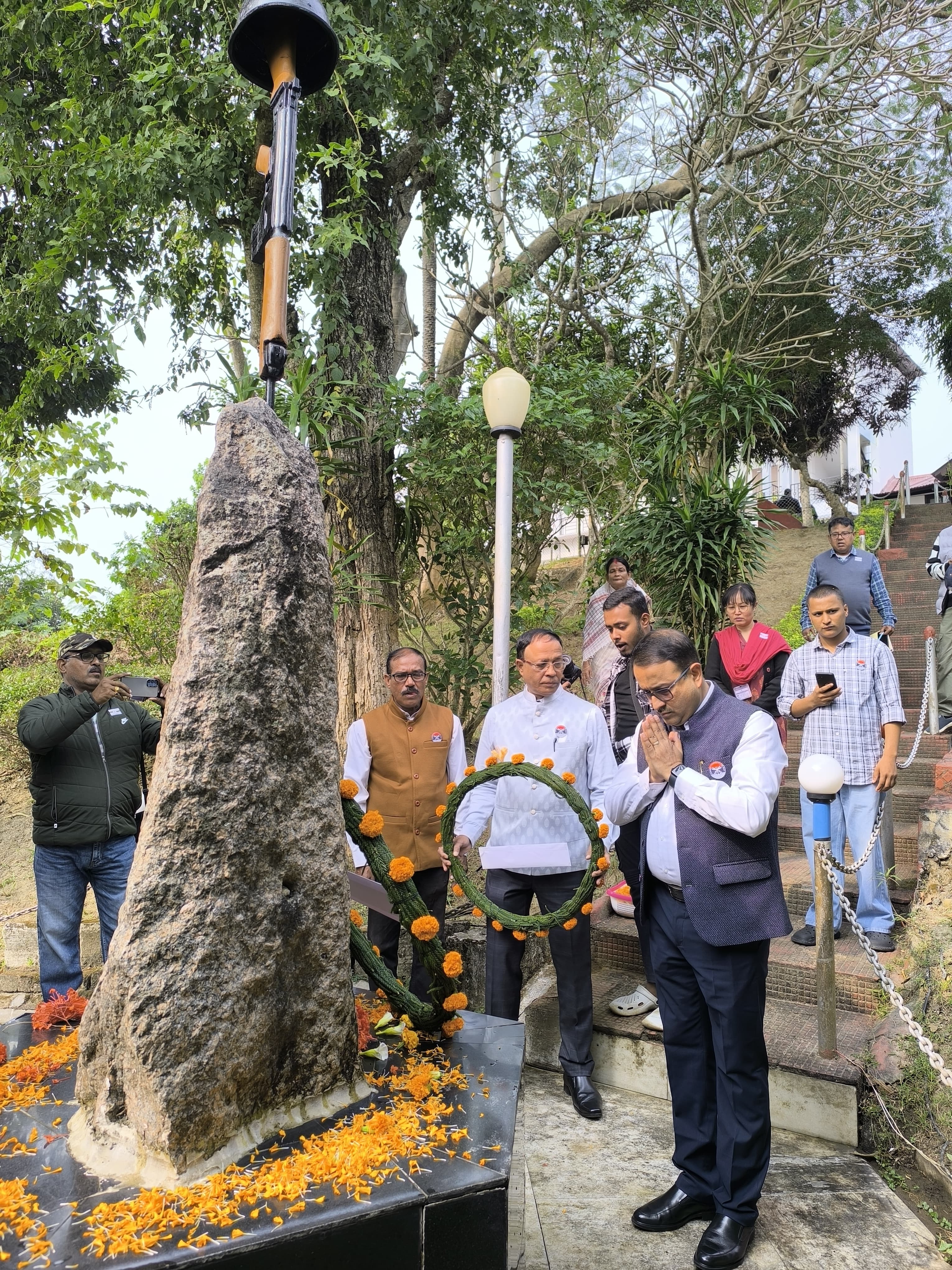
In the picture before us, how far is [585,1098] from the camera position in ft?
13.1

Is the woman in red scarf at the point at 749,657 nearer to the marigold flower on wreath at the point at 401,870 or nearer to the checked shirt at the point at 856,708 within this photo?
the checked shirt at the point at 856,708

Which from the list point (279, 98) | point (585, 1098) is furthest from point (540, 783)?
point (279, 98)

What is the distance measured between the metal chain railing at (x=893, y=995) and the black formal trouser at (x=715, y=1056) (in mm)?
434

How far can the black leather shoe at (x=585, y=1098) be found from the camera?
3957 mm

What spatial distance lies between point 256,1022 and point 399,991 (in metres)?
0.63

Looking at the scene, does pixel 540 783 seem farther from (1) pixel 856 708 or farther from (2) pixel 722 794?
(1) pixel 856 708

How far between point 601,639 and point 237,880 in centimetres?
356

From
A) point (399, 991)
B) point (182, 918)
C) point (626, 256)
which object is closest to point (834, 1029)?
point (399, 991)

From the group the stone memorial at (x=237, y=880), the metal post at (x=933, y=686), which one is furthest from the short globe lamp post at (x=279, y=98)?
the metal post at (x=933, y=686)

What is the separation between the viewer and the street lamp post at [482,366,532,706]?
490cm

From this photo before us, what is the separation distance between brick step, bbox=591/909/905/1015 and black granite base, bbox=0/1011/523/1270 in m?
2.24

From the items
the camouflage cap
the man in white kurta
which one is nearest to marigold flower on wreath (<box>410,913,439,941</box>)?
the man in white kurta

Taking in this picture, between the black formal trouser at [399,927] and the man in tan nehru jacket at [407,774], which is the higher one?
the man in tan nehru jacket at [407,774]

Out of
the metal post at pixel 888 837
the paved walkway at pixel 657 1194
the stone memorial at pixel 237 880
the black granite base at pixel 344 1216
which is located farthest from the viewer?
the metal post at pixel 888 837
